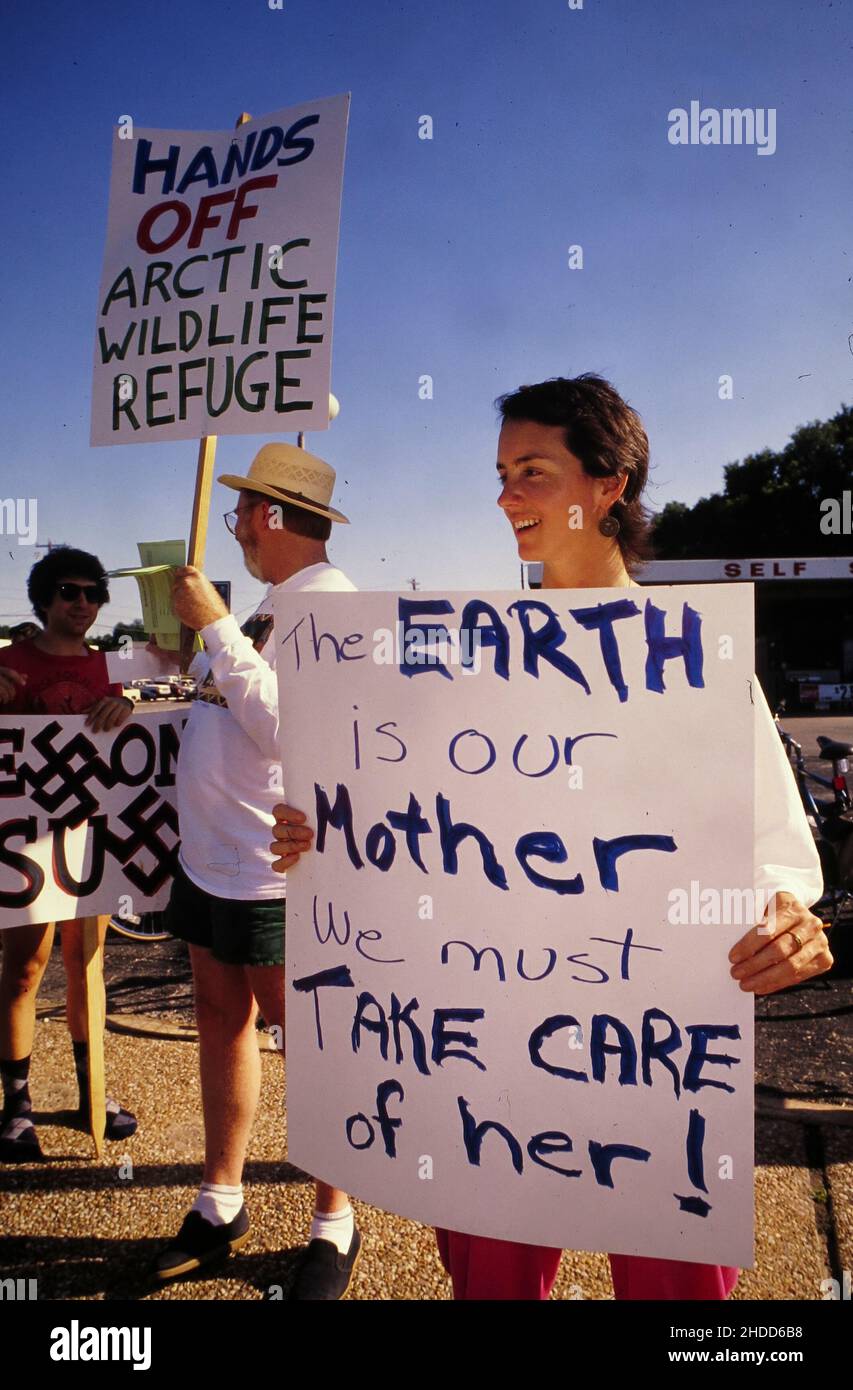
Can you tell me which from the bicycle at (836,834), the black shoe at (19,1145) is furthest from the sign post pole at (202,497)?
the bicycle at (836,834)

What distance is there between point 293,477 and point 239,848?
1051 millimetres

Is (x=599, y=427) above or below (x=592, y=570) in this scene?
above

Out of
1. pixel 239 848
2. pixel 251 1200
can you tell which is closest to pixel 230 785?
pixel 239 848

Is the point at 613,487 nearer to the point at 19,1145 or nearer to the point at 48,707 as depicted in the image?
the point at 48,707

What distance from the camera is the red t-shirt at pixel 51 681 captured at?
290cm

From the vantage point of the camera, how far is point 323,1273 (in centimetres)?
218

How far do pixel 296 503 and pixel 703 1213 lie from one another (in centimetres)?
184

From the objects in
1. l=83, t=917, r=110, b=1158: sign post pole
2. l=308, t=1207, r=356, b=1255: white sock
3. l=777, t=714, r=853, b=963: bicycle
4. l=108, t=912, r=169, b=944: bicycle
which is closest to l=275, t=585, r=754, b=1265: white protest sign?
l=308, t=1207, r=356, b=1255: white sock

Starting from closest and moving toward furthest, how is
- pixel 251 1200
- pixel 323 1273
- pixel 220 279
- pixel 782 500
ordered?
pixel 323 1273, pixel 220 279, pixel 251 1200, pixel 782 500

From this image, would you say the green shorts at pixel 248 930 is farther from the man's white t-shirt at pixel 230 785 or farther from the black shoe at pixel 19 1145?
the black shoe at pixel 19 1145

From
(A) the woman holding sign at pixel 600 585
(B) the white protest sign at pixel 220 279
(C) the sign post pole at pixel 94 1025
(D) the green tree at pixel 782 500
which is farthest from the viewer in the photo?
(D) the green tree at pixel 782 500

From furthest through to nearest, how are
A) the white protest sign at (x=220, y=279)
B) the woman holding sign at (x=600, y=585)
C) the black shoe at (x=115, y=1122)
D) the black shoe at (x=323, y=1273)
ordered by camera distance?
the black shoe at (x=115, y=1122) < the white protest sign at (x=220, y=279) < the black shoe at (x=323, y=1273) < the woman holding sign at (x=600, y=585)

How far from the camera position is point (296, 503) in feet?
7.54

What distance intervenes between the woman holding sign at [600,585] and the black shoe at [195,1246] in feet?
3.73
